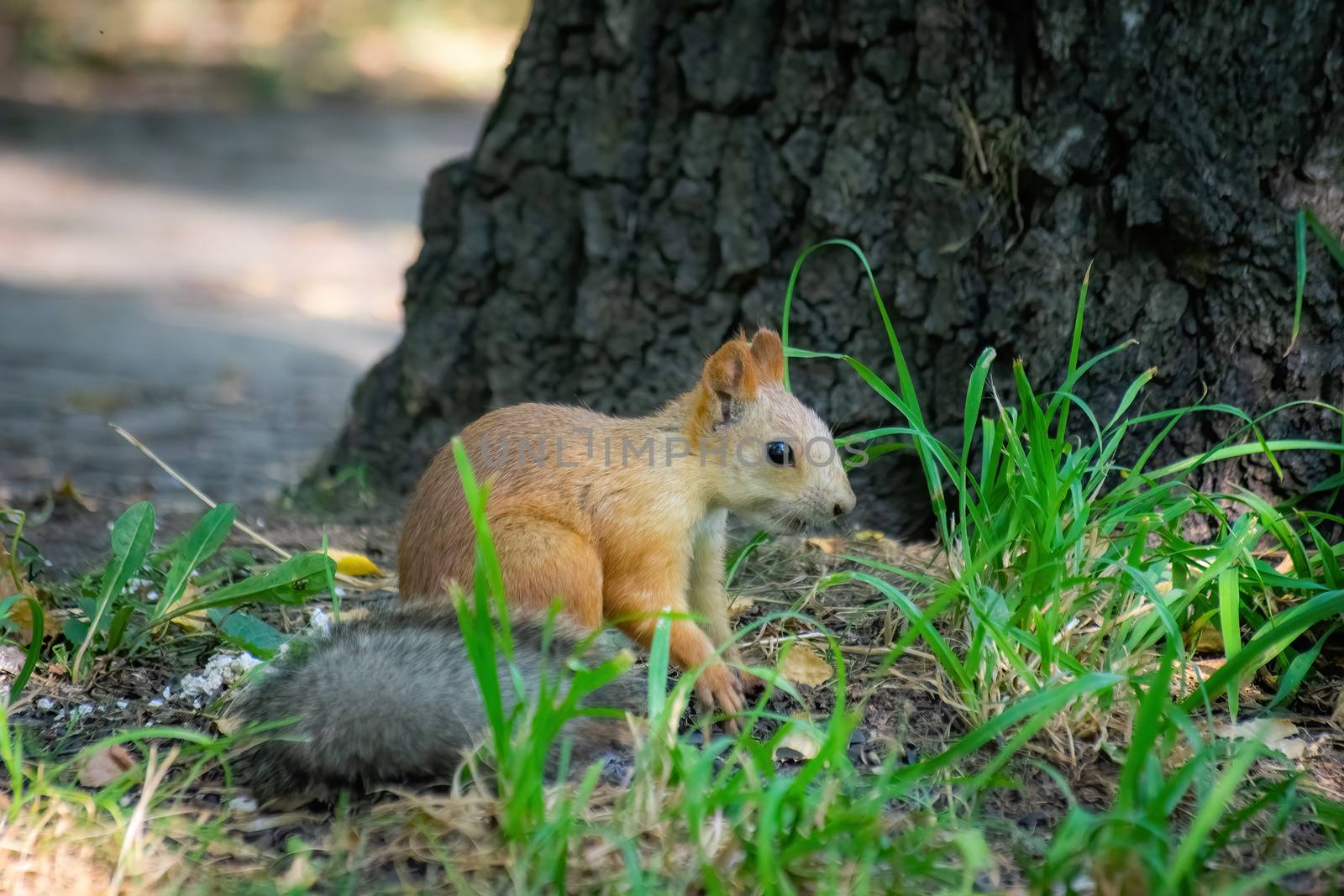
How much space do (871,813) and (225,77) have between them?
9238 mm

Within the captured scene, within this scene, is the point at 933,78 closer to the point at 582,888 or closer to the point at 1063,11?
the point at 1063,11

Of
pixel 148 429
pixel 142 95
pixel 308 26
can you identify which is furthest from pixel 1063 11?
pixel 308 26

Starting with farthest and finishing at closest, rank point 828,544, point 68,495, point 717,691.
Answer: point 68,495, point 828,544, point 717,691

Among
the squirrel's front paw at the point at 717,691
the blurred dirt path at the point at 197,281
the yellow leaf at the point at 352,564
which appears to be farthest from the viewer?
the blurred dirt path at the point at 197,281

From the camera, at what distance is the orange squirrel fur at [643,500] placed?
1971 millimetres

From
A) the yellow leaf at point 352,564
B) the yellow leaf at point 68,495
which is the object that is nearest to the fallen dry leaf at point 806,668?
the yellow leaf at point 352,564

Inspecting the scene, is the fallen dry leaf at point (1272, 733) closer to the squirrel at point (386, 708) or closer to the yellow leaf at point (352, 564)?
the squirrel at point (386, 708)

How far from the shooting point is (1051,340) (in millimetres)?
2461

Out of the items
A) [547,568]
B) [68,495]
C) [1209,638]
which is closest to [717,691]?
[547,568]

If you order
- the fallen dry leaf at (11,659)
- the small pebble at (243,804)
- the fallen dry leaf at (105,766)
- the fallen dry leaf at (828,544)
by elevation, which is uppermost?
the fallen dry leaf at (828,544)

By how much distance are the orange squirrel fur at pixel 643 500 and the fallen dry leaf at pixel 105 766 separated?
478mm

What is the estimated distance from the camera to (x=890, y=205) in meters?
2.60

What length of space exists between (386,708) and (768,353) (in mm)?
965

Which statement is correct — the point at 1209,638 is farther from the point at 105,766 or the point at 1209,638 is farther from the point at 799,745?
the point at 105,766
